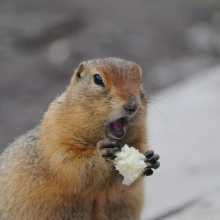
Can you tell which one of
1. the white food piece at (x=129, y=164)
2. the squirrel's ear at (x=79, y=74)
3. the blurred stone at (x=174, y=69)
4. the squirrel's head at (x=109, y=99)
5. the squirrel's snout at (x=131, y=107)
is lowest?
the white food piece at (x=129, y=164)

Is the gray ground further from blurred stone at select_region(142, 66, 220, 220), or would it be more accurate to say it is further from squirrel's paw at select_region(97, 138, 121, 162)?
squirrel's paw at select_region(97, 138, 121, 162)

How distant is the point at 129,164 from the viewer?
334cm

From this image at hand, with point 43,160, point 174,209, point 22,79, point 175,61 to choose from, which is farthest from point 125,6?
point 43,160

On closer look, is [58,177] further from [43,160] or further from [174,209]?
[174,209]

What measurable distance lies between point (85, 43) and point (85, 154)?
7028 mm

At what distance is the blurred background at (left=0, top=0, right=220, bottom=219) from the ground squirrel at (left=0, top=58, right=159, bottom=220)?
170 inches

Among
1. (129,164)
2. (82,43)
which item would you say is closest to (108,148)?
(129,164)

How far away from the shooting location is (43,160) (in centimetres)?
395

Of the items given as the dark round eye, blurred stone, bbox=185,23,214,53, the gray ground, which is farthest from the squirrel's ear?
blurred stone, bbox=185,23,214,53

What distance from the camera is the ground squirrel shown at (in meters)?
3.46

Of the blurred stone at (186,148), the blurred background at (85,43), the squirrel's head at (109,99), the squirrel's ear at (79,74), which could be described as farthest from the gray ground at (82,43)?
the squirrel's head at (109,99)

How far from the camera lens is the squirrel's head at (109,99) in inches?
130

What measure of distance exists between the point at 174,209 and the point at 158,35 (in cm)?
702

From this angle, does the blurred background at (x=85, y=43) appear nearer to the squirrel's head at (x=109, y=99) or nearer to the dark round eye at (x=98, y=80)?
the squirrel's head at (x=109, y=99)
